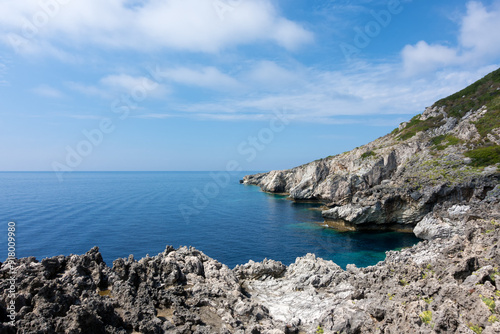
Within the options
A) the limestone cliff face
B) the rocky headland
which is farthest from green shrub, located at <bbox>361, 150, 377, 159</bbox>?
the rocky headland

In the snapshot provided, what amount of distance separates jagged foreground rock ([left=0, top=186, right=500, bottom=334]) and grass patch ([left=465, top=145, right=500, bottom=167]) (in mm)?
51726

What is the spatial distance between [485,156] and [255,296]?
73917 mm

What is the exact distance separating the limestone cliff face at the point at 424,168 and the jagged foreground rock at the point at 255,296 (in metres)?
44.1

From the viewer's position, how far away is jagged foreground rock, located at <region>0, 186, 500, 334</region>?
1634 centimetres

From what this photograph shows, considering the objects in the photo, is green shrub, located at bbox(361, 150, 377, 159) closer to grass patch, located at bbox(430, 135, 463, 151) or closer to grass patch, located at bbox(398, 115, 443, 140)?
grass patch, located at bbox(398, 115, 443, 140)

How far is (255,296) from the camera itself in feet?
96.4

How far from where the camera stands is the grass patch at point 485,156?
72.2m

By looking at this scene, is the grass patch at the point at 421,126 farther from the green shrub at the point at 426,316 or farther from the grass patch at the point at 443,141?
the green shrub at the point at 426,316

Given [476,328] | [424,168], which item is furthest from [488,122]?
[476,328]

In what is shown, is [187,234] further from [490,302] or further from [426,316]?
[490,302]

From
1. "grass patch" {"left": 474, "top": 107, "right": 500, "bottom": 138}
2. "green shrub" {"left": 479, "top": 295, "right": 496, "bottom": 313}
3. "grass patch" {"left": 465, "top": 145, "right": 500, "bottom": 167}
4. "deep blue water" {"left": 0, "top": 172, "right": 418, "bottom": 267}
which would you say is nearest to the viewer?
"green shrub" {"left": 479, "top": 295, "right": 496, "bottom": 313}

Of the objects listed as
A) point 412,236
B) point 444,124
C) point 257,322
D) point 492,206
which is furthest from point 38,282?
point 444,124

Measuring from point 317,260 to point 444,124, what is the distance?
317ft

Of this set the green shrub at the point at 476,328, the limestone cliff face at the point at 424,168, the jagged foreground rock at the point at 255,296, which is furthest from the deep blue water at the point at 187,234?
the green shrub at the point at 476,328
